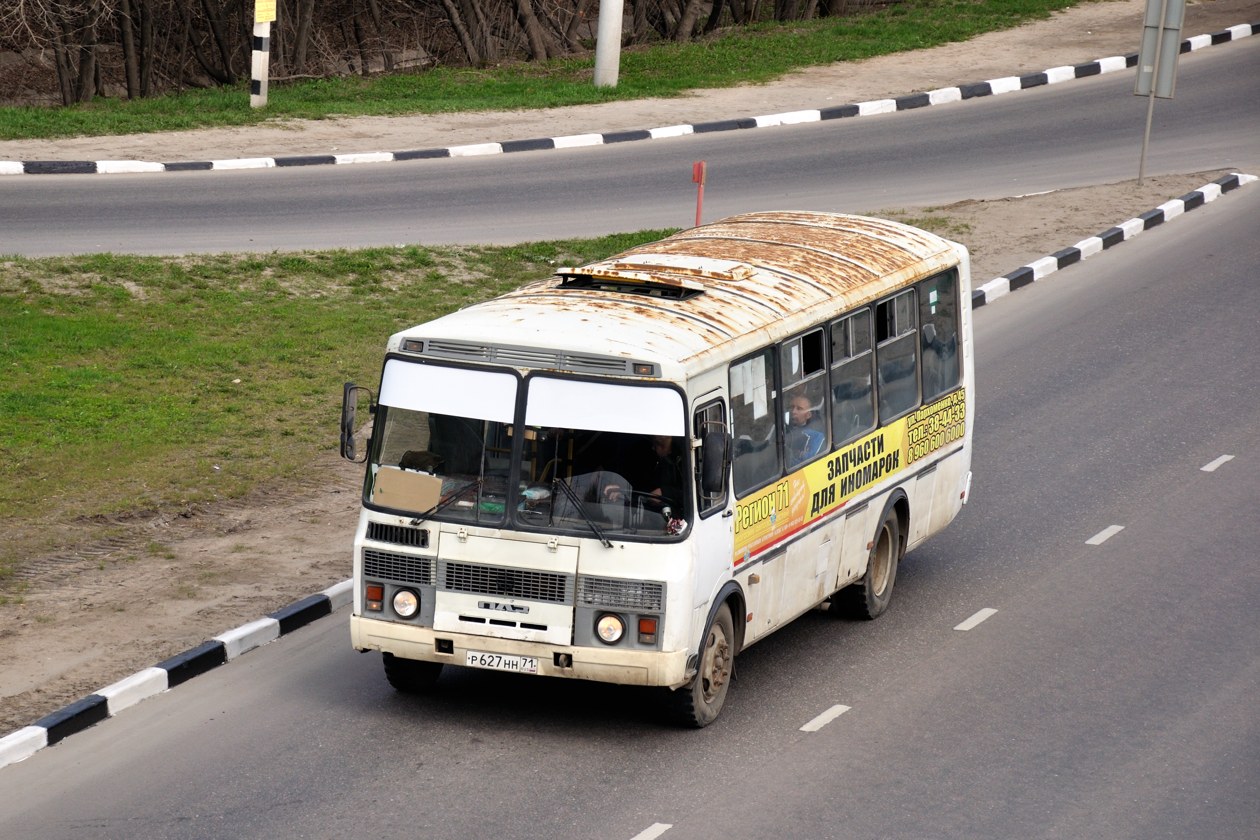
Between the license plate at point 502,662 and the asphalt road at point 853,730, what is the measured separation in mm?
411

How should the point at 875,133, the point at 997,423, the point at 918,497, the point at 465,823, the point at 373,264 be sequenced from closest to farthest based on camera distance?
the point at 465,823 < the point at 918,497 < the point at 997,423 < the point at 373,264 < the point at 875,133

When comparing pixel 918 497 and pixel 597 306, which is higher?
pixel 597 306

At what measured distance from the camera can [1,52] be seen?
38.2 meters

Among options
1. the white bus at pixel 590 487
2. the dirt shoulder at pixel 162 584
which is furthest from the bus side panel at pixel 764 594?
the dirt shoulder at pixel 162 584

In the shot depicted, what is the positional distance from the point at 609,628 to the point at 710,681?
31.8 inches

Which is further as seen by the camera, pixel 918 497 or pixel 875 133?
pixel 875 133

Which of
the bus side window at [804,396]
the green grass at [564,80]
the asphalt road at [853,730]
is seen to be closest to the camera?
the asphalt road at [853,730]

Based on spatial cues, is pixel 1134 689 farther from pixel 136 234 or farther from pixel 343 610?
pixel 136 234

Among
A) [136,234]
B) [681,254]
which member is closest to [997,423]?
[681,254]

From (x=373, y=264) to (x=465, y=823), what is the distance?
440 inches

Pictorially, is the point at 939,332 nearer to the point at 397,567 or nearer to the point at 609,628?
the point at 609,628

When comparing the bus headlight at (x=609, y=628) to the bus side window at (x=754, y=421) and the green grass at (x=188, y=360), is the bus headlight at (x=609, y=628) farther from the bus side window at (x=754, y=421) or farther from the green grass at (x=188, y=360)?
the green grass at (x=188, y=360)

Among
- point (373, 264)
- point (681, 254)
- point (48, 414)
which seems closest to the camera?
point (681, 254)

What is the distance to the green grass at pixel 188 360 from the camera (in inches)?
512
